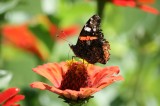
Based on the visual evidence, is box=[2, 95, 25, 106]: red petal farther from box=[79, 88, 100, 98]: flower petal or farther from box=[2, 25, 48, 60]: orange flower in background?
box=[2, 25, 48, 60]: orange flower in background

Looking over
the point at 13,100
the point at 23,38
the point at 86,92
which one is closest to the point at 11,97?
the point at 13,100

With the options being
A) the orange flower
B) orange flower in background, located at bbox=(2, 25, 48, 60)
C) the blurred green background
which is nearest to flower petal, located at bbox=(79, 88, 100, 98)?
the orange flower

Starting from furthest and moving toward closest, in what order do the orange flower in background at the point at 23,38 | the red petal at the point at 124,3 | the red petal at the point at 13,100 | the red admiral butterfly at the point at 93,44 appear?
the orange flower in background at the point at 23,38, the red petal at the point at 124,3, the red admiral butterfly at the point at 93,44, the red petal at the point at 13,100

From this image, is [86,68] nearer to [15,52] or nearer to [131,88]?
[131,88]

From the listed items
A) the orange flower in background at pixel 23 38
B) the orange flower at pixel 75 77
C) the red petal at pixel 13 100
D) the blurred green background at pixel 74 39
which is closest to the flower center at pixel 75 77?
the orange flower at pixel 75 77

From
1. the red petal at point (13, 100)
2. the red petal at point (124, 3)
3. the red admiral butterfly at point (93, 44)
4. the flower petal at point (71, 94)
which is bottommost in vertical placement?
the flower petal at point (71, 94)

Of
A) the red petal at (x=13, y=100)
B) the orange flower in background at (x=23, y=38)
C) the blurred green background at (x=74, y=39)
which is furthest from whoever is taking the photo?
the orange flower in background at (x=23, y=38)

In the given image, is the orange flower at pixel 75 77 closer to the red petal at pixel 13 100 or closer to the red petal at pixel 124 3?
the red petal at pixel 13 100
